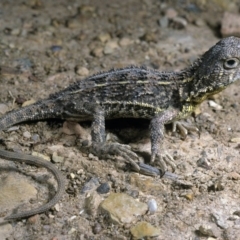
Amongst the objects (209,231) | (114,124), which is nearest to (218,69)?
(114,124)

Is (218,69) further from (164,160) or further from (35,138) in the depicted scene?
(35,138)

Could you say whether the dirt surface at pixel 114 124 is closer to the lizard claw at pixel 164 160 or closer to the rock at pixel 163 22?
the rock at pixel 163 22

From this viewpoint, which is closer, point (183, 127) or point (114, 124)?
point (183, 127)

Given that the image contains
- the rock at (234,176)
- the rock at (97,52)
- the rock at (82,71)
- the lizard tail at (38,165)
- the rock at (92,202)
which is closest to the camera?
the lizard tail at (38,165)

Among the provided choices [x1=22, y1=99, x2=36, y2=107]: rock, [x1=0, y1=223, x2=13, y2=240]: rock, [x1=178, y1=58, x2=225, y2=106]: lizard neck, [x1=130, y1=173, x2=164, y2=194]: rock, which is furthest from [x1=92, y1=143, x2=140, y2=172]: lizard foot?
[x1=0, y1=223, x2=13, y2=240]: rock

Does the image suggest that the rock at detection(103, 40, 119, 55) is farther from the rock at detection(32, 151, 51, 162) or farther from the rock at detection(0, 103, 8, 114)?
the rock at detection(32, 151, 51, 162)

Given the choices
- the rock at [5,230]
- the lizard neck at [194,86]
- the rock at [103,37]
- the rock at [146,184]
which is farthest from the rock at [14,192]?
the rock at [103,37]
